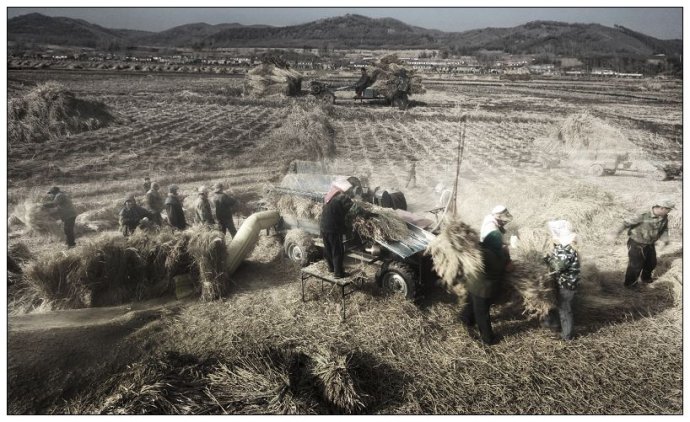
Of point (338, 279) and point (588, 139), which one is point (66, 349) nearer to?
point (338, 279)

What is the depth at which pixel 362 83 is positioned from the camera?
11641 millimetres

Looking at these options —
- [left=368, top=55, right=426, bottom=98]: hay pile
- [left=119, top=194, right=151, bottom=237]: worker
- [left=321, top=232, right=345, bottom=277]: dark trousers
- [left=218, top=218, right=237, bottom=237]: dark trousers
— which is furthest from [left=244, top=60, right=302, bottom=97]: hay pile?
[left=321, top=232, right=345, bottom=277]: dark trousers

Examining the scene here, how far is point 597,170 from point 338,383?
8980 mm

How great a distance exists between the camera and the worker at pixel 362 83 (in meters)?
11.5

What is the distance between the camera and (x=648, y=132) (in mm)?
10141

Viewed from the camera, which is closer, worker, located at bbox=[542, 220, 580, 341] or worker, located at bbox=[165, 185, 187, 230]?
worker, located at bbox=[542, 220, 580, 341]

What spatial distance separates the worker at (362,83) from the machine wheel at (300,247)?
577 centimetres

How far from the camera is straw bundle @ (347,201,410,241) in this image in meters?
6.28

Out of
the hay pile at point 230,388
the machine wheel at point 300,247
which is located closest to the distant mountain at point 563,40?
the machine wheel at point 300,247

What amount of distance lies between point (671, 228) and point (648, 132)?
3.12 meters

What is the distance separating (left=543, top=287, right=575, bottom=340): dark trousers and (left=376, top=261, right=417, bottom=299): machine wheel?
1.83 m

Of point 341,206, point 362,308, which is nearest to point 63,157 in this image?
point 341,206

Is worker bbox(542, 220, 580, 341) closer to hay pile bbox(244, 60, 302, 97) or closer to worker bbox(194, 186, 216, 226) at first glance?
worker bbox(194, 186, 216, 226)

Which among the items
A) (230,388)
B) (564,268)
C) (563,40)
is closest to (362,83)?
(563,40)
